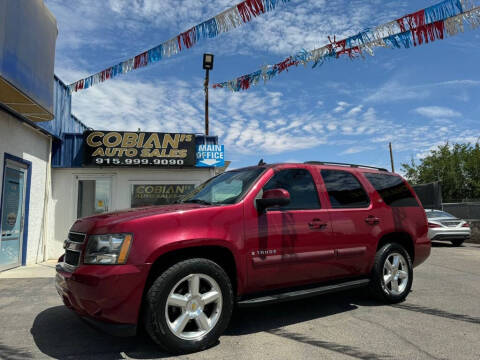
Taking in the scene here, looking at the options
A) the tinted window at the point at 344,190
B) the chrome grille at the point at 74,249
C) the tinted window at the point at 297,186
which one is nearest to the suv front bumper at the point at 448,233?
the tinted window at the point at 344,190

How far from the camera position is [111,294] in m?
2.82

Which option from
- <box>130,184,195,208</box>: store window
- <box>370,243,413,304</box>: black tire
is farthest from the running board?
<box>130,184,195,208</box>: store window

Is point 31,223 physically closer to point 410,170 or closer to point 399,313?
point 399,313

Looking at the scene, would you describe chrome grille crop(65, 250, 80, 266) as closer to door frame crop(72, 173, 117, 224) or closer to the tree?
door frame crop(72, 173, 117, 224)

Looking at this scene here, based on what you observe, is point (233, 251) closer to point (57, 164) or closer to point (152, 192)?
point (152, 192)

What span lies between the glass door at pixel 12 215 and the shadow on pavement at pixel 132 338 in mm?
4372

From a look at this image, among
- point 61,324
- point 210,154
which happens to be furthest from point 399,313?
point 210,154

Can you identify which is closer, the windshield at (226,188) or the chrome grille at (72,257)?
the chrome grille at (72,257)

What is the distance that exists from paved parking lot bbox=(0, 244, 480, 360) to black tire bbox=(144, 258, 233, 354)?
11cm

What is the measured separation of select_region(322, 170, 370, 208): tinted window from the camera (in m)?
4.36

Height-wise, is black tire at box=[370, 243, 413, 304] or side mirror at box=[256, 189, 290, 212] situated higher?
side mirror at box=[256, 189, 290, 212]

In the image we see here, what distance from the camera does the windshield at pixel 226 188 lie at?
377cm

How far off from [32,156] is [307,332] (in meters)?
8.63

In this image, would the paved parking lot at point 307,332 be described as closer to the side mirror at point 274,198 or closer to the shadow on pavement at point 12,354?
the shadow on pavement at point 12,354
